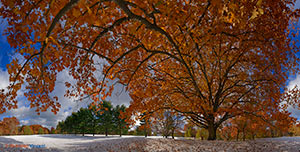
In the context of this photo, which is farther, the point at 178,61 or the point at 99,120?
the point at 99,120

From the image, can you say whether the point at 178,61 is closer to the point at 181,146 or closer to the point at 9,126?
the point at 181,146

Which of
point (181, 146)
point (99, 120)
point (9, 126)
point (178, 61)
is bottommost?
point (9, 126)

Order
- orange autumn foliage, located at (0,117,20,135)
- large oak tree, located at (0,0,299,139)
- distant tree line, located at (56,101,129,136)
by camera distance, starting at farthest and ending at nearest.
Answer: orange autumn foliage, located at (0,117,20,135), distant tree line, located at (56,101,129,136), large oak tree, located at (0,0,299,139)

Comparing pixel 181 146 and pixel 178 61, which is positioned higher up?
pixel 178 61

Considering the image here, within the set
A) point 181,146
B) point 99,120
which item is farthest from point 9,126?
point 181,146

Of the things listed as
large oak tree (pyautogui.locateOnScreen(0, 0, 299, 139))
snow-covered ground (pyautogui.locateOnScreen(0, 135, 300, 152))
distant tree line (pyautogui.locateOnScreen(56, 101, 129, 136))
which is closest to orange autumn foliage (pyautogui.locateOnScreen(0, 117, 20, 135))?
distant tree line (pyautogui.locateOnScreen(56, 101, 129, 136))

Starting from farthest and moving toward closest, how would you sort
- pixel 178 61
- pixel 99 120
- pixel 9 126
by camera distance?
pixel 9 126, pixel 99 120, pixel 178 61

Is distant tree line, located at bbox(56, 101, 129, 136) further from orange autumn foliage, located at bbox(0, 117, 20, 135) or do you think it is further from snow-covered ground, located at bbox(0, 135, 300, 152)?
orange autumn foliage, located at bbox(0, 117, 20, 135)

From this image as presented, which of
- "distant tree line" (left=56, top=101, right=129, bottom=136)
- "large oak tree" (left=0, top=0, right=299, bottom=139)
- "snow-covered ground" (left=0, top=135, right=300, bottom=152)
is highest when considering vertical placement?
"large oak tree" (left=0, top=0, right=299, bottom=139)

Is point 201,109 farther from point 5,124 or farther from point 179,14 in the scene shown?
point 5,124

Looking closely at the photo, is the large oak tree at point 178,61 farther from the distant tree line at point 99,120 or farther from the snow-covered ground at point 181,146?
the distant tree line at point 99,120

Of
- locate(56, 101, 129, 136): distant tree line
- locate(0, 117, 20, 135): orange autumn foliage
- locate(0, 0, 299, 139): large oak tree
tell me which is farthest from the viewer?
locate(0, 117, 20, 135): orange autumn foliage

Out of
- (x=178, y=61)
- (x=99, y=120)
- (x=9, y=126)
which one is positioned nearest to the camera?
(x=178, y=61)

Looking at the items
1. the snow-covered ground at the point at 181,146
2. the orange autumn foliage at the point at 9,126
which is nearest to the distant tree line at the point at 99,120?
the snow-covered ground at the point at 181,146
